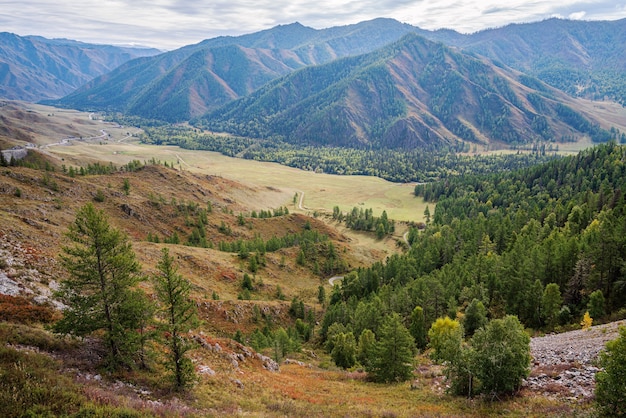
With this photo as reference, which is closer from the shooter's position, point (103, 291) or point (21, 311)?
point (103, 291)

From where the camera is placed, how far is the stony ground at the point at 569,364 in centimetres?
3416

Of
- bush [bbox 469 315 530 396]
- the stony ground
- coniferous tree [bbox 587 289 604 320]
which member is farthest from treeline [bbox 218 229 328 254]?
bush [bbox 469 315 530 396]

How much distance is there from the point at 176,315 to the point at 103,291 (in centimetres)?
609

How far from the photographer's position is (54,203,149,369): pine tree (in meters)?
30.9

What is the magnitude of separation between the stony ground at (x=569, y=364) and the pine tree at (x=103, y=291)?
36762 millimetres

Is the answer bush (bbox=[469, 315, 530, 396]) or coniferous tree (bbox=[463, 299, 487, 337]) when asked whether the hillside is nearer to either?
bush (bbox=[469, 315, 530, 396])

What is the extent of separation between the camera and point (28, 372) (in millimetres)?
25062

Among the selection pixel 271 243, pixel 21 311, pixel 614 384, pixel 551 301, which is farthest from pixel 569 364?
pixel 271 243

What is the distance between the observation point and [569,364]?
127ft

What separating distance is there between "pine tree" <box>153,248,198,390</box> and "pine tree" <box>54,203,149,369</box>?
7.95 feet

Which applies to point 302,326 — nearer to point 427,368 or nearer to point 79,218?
point 427,368

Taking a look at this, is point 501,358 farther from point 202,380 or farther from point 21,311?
point 21,311

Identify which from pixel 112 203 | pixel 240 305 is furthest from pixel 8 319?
pixel 112 203

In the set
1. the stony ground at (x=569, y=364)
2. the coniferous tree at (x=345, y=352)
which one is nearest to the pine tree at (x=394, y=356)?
the stony ground at (x=569, y=364)
